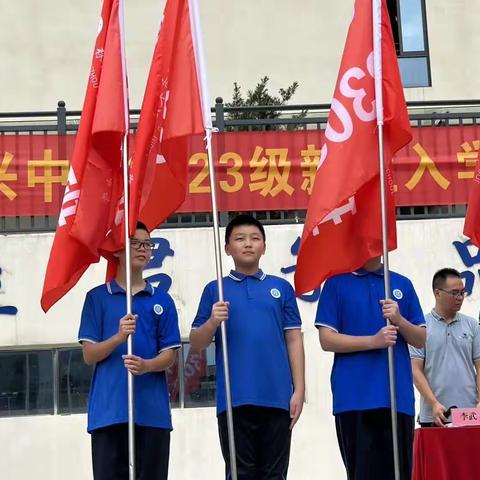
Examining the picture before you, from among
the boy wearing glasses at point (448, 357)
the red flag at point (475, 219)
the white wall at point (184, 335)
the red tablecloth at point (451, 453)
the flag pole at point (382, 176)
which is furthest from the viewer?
the white wall at point (184, 335)

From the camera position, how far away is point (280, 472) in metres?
4.71

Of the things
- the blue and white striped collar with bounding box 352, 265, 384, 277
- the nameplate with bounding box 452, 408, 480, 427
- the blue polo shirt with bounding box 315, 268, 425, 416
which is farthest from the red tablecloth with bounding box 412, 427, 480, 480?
the blue and white striped collar with bounding box 352, 265, 384, 277

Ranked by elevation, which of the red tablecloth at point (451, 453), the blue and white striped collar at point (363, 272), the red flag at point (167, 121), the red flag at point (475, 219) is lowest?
the red tablecloth at point (451, 453)

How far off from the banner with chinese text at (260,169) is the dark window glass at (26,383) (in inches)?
51.7

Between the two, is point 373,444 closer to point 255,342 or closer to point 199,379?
point 255,342

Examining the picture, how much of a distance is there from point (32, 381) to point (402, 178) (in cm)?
388

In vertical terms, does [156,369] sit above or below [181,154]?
below

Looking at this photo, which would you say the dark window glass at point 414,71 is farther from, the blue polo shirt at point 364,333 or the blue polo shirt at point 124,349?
the blue polo shirt at point 124,349

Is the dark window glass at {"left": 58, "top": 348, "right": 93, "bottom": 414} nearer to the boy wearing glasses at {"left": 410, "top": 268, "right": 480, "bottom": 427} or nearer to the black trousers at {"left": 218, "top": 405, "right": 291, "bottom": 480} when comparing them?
the boy wearing glasses at {"left": 410, "top": 268, "right": 480, "bottom": 427}

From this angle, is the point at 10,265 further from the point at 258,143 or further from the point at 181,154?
the point at 181,154

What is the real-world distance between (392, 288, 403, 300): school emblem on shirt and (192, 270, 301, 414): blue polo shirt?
51 centimetres

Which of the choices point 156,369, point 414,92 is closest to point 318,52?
point 414,92

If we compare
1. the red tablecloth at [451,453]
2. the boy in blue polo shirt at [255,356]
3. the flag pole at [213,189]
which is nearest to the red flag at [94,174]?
the flag pole at [213,189]

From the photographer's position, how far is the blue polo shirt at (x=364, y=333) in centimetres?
468
